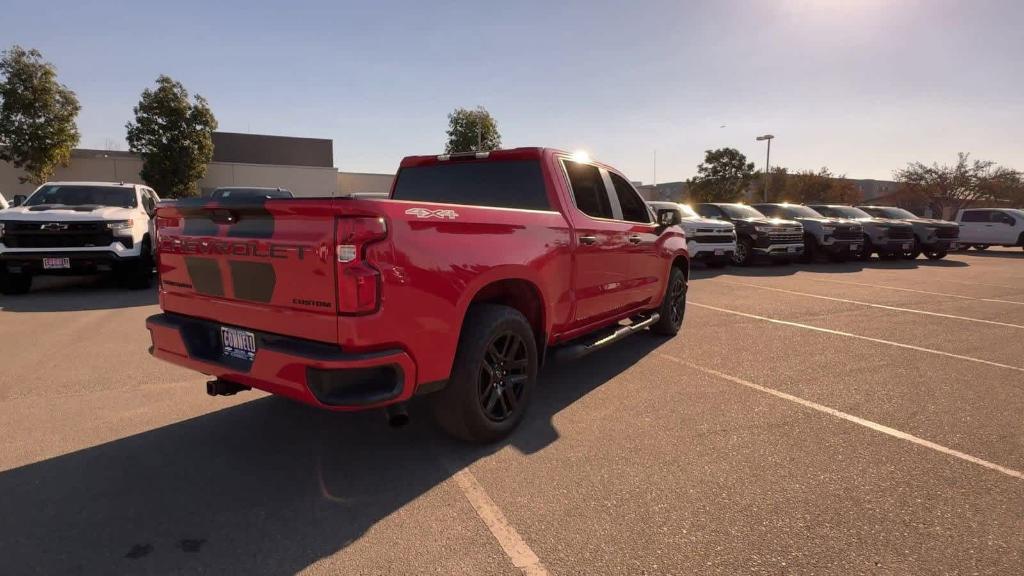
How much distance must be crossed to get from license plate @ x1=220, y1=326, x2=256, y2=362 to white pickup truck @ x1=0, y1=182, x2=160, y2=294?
6.84m

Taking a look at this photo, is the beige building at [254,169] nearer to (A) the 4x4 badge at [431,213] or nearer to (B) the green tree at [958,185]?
(A) the 4x4 badge at [431,213]

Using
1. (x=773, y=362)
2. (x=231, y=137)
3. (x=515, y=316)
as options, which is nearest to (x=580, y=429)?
(x=515, y=316)

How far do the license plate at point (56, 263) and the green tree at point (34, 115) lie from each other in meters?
29.7

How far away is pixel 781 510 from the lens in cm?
265

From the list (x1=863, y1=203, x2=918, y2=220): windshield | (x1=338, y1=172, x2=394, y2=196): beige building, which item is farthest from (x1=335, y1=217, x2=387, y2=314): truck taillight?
(x1=338, y1=172, x2=394, y2=196): beige building

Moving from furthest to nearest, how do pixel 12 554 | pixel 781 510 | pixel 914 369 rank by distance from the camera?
1. pixel 914 369
2. pixel 781 510
3. pixel 12 554

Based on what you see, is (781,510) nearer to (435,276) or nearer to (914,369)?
(435,276)

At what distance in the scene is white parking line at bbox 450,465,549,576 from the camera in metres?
2.21

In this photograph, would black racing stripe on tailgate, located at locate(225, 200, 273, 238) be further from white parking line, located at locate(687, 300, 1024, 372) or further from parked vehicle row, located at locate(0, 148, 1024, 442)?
white parking line, located at locate(687, 300, 1024, 372)

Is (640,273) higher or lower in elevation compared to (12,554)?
higher

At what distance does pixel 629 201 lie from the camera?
5266 millimetres

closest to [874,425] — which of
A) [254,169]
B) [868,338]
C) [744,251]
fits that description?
[868,338]

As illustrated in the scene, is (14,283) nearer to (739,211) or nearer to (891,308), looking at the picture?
(891,308)

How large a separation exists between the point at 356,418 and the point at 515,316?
1.40 meters
